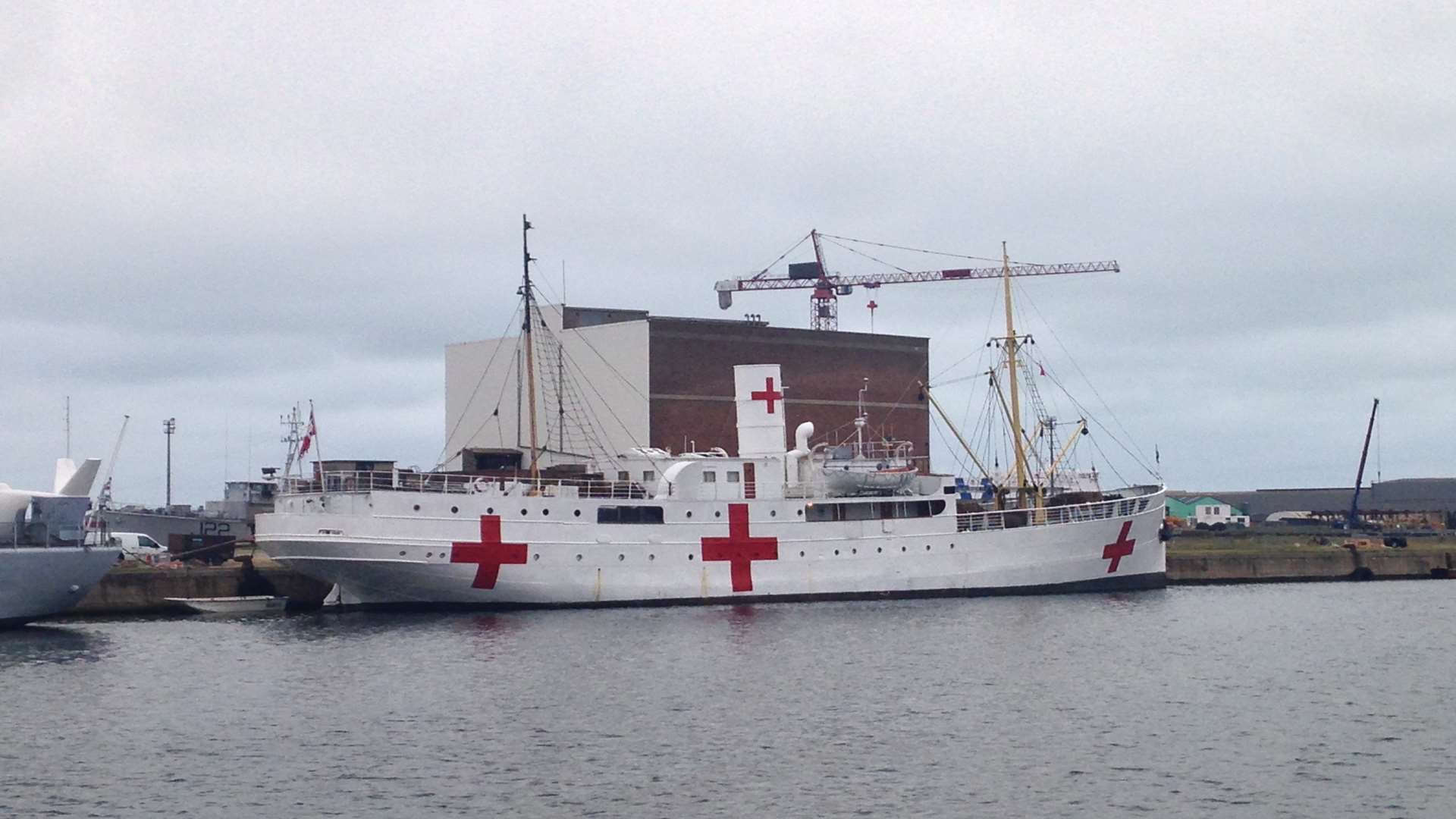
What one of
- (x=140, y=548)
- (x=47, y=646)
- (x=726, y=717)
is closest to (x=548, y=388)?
(x=140, y=548)

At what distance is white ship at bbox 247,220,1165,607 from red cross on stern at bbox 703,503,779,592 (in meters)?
0.04

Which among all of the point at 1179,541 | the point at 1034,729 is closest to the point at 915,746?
the point at 1034,729

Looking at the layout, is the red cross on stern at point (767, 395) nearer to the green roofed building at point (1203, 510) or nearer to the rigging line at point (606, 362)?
the rigging line at point (606, 362)

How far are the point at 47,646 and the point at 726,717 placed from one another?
61.0 ft

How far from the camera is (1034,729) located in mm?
25922

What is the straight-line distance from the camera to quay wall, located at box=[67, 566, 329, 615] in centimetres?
4466

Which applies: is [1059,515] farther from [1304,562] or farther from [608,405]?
[608,405]

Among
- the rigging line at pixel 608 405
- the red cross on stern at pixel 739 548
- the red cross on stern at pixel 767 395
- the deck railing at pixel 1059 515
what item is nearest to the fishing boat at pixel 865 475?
the red cross on stern at pixel 767 395

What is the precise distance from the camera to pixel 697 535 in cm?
4578

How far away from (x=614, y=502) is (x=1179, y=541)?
4170cm

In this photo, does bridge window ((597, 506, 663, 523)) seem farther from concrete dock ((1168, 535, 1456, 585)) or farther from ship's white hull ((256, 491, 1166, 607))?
concrete dock ((1168, 535, 1456, 585))

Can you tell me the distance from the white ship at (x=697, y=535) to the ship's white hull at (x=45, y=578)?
463 centimetres

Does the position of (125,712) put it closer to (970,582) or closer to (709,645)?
(709,645)

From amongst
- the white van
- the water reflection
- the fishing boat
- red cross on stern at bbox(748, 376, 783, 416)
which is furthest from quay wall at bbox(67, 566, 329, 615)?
the fishing boat
